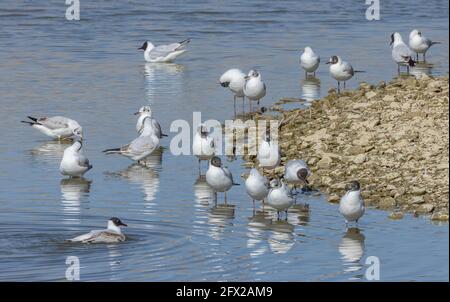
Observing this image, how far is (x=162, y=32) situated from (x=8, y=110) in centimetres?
1390

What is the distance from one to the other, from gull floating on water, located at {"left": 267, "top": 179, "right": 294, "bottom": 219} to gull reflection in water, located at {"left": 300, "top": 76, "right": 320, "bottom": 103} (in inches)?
344

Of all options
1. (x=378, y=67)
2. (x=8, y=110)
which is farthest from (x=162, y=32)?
(x=8, y=110)

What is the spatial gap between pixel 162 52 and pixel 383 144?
14.4 meters

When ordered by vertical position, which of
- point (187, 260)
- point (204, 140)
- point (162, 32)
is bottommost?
point (187, 260)

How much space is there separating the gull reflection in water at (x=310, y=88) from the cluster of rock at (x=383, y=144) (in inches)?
83.7

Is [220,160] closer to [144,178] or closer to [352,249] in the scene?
[144,178]

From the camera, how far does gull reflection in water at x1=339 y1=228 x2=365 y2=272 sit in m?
15.7

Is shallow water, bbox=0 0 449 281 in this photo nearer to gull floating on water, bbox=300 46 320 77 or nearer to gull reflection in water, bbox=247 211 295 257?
gull reflection in water, bbox=247 211 295 257

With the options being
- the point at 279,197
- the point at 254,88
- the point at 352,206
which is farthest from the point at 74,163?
the point at 254,88

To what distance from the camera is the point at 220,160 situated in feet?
64.8

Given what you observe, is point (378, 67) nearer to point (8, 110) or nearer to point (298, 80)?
point (298, 80)

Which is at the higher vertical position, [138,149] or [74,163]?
[138,149]

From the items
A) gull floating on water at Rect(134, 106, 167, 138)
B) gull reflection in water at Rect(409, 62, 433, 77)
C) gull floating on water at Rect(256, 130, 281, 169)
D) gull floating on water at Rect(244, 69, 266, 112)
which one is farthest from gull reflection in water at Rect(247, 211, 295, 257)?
gull reflection in water at Rect(409, 62, 433, 77)

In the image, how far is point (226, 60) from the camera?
3347 centimetres
